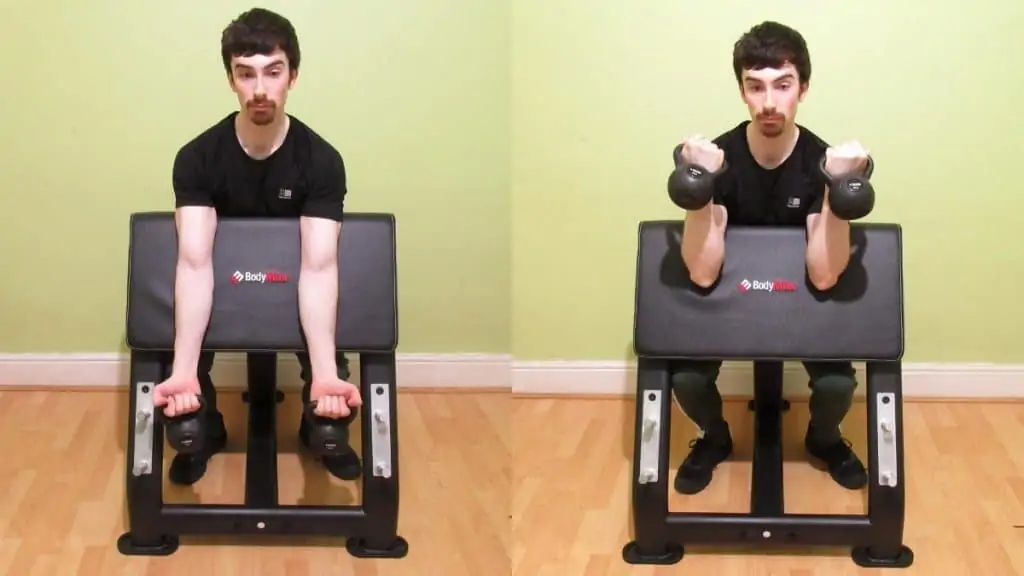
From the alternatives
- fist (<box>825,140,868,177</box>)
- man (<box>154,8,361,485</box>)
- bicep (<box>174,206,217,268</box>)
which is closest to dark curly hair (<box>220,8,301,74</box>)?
man (<box>154,8,361,485</box>)

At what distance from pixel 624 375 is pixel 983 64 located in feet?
3.36

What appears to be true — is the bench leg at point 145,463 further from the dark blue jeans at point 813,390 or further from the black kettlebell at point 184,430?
the dark blue jeans at point 813,390

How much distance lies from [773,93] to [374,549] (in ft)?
3.38

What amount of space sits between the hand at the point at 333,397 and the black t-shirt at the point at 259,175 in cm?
29

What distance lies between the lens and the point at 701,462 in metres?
1.97

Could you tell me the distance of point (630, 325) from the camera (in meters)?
2.32

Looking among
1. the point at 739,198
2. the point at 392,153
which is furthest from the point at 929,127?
the point at 392,153

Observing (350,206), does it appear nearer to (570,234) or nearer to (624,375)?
(570,234)

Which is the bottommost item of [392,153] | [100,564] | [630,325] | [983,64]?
[100,564]

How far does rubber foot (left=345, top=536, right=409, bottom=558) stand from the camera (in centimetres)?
173

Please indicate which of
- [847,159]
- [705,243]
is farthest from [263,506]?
[847,159]

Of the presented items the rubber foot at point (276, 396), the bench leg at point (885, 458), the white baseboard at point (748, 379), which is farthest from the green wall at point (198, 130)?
the bench leg at point (885, 458)

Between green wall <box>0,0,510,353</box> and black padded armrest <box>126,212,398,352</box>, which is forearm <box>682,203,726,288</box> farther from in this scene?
green wall <box>0,0,510,353</box>

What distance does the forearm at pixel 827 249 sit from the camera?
1.61 metres
